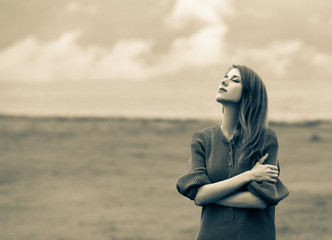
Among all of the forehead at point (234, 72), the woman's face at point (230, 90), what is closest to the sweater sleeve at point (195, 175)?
the woman's face at point (230, 90)

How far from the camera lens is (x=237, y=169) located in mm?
2363

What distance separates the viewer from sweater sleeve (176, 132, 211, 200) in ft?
7.68

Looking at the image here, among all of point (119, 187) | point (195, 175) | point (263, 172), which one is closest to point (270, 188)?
point (263, 172)

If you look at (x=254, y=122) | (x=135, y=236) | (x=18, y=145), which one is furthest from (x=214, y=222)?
(x=18, y=145)

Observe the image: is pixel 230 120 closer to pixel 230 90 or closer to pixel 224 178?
pixel 230 90

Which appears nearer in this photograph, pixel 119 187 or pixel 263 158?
pixel 263 158

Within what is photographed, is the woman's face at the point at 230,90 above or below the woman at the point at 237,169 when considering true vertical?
above

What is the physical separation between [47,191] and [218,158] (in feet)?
37.9

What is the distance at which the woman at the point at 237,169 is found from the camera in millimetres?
2311

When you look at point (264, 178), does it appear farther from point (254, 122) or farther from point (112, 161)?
point (112, 161)

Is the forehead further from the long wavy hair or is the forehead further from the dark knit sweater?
the dark knit sweater

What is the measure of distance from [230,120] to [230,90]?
15cm

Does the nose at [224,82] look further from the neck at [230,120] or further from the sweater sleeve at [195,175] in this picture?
the sweater sleeve at [195,175]

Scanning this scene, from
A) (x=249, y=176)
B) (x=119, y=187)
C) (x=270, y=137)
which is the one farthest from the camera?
(x=119, y=187)
